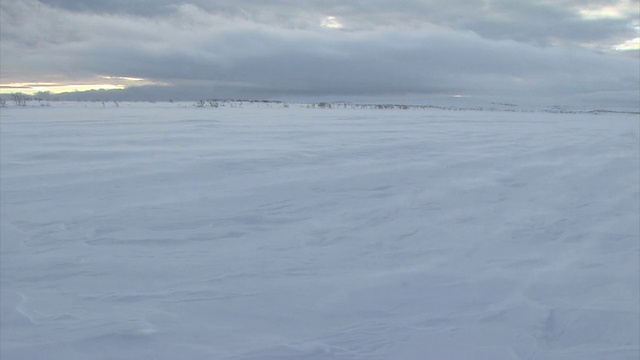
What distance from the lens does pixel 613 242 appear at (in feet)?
9.77

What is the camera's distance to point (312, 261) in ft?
8.47

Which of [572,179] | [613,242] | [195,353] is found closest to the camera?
[195,353]

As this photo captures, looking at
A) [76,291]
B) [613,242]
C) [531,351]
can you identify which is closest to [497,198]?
[613,242]

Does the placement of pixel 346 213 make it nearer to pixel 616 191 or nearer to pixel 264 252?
pixel 264 252

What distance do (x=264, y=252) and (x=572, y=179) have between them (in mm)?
3404

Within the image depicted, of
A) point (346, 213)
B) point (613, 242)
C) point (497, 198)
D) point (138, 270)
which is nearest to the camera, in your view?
point (138, 270)

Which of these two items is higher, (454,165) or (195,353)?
(454,165)

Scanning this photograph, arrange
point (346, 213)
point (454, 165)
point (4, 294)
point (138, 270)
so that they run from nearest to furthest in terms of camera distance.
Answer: point (4, 294)
point (138, 270)
point (346, 213)
point (454, 165)

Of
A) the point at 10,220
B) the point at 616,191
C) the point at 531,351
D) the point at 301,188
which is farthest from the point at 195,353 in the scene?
the point at 616,191

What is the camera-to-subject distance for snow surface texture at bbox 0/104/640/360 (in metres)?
1.87

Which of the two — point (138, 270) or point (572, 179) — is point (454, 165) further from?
point (138, 270)

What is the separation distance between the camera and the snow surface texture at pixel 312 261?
1870mm

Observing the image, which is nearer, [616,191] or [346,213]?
[346,213]

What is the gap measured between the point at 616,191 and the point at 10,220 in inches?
175
